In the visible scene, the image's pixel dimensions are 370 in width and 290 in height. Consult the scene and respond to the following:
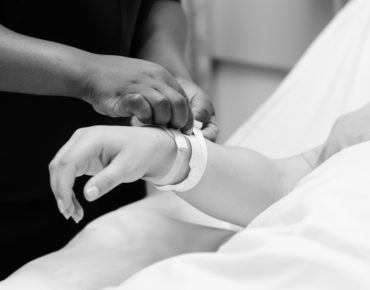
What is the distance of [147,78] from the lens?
0.82m

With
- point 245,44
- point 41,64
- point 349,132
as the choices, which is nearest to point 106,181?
point 41,64

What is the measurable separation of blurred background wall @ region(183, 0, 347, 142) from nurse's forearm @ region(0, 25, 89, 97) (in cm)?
146

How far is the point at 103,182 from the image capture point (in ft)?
2.24

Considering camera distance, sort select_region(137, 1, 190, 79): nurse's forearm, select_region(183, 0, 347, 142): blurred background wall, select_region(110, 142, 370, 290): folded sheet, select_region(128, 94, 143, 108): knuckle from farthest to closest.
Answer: select_region(183, 0, 347, 142): blurred background wall
select_region(137, 1, 190, 79): nurse's forearm
select_region(128, 94, 143, 108): knuckle
select_region(110, 142, 370, 290): folded sheet

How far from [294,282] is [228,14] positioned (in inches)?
75.4

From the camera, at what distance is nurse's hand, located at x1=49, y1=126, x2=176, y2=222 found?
26.9 inches

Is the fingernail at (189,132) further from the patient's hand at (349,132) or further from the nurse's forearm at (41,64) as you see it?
the patient's hand at (349,132)

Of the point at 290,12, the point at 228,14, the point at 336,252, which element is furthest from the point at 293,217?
the point at 228,14

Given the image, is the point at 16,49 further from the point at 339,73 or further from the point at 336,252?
the point at 339,73

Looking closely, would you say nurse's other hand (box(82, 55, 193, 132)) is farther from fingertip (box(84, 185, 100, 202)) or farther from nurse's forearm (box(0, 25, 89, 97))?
fingertip (box(84, 185, 100, 202))

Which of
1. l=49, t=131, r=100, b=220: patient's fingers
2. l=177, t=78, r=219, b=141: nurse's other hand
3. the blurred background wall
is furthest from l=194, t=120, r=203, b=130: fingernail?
the blurred background wall

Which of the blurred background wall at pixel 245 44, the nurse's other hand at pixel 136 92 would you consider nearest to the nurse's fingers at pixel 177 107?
the nurse's other hand at pixel 136 92

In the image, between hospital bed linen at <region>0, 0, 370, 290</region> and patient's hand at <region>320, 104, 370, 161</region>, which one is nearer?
hospital bed linen at <region>0, 0, 370, 290</region>

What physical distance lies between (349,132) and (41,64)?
485 millimetres
